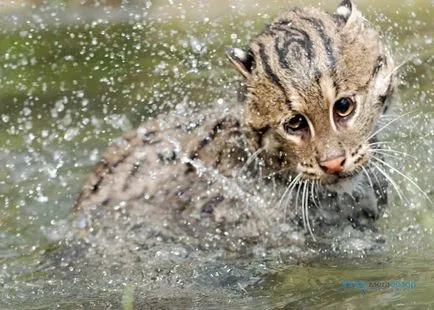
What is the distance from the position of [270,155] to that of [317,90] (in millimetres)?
635

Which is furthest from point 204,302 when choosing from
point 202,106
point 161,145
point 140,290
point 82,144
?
point 82,144

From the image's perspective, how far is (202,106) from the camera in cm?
834

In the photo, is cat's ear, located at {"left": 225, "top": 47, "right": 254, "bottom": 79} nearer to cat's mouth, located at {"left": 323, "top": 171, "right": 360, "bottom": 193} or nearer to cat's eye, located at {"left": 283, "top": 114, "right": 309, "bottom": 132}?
cat's eye, located at {"left": 283, "top": 114, "right": 309, "bottom": 132}

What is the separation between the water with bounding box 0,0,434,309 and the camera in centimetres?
656

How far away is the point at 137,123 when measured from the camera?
9320 millimetres

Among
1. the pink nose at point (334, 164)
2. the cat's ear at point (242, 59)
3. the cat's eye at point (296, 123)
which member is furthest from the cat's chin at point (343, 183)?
the cat's ear at point (242, 59)

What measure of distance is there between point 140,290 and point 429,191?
105 inches

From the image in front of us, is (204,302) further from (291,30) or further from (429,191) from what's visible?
(429,191)

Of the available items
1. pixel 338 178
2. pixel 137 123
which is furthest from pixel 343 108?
pixel 137 123

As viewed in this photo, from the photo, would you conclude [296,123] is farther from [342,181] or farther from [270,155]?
[342,181]

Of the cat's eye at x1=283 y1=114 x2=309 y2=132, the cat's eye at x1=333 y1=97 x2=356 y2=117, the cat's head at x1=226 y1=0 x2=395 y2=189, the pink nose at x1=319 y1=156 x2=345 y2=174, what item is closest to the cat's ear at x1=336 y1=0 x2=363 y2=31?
the cat's head at x1=226 y1=0 x2=395 y2=189

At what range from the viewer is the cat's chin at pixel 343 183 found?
7.02 m

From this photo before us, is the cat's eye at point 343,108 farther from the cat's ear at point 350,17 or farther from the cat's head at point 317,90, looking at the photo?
the cat's ear at point 350,17

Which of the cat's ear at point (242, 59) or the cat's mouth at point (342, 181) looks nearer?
the cat's mouth at point (342, 181)
